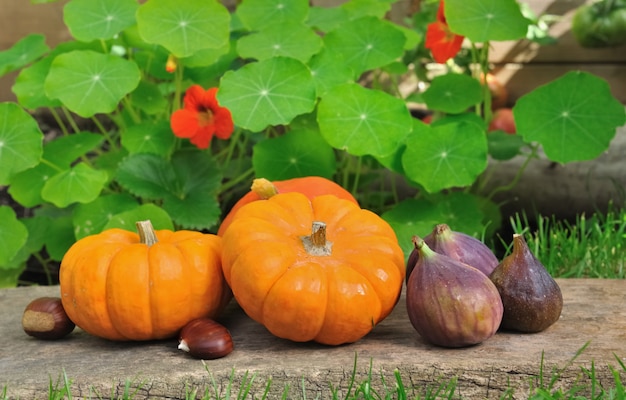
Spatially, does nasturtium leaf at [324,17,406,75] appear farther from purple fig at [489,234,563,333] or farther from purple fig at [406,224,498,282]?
purple fig at [489,234,563,333]

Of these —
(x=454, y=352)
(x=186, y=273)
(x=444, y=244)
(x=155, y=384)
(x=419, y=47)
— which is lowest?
(x=155, y=384)

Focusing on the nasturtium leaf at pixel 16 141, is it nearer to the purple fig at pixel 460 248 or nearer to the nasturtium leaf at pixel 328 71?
the nasturtium leaf at pixel 328 71

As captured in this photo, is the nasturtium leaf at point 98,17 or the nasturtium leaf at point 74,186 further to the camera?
the nasturtium leaf at point 98,17

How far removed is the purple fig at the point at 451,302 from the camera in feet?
4.52

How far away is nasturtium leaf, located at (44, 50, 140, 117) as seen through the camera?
222 cm

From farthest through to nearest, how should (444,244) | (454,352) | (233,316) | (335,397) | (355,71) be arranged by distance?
(355,71), (233,316), (444,244), (454,352), (335,397)

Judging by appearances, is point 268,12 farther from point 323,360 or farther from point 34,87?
point 323,360

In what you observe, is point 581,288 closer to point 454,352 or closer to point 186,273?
point 454,352

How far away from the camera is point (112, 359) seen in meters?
1.47

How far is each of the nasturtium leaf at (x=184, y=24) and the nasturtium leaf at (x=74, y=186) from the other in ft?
1.49

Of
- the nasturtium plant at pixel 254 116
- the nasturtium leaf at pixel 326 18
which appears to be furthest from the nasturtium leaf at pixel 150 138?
the nasturtium leaf at pixel 326 18

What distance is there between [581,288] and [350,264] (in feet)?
2.23

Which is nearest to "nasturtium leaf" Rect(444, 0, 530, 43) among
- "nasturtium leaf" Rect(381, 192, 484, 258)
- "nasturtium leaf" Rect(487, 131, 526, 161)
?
"nasturtium leaf" Rect(487, 131, 526, 161)

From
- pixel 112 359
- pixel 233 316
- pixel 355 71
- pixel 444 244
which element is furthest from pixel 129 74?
pixel 444 244
